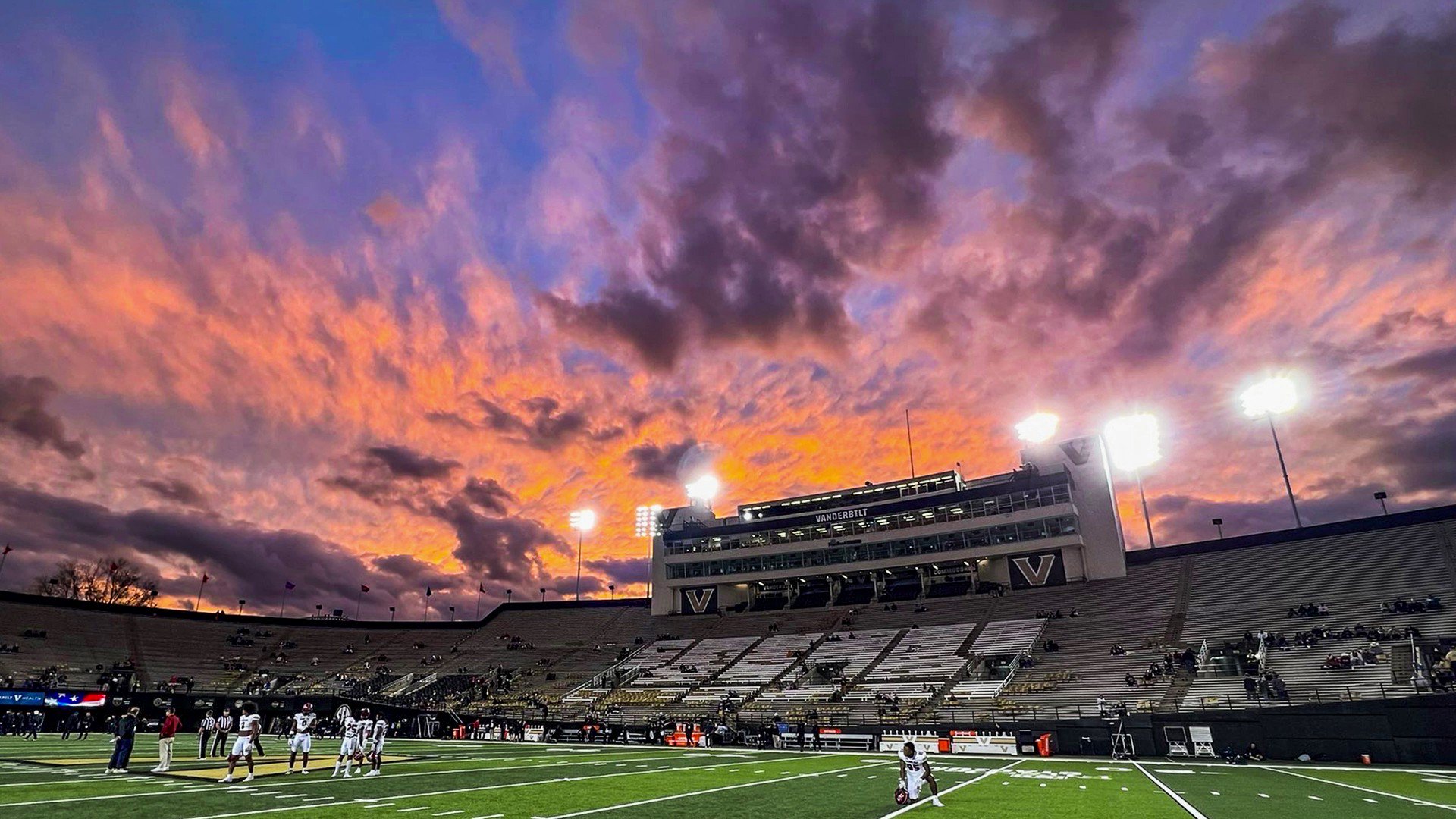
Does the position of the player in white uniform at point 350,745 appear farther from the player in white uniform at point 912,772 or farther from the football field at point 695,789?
the player in white uniform at point 912,772

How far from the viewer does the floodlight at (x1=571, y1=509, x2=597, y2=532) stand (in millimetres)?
86500

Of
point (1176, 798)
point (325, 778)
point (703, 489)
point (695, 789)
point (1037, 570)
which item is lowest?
point (1176, 798)

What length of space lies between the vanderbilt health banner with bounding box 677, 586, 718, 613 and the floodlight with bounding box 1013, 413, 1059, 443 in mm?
35614

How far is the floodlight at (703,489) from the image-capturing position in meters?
85.5

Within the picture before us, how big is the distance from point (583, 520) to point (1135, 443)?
2320 inches

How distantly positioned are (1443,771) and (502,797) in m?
33.2

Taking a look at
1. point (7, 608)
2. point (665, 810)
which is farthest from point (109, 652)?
point (665, 810)

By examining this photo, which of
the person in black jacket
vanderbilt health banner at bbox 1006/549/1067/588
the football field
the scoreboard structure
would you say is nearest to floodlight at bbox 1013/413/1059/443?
the scoreboard structure

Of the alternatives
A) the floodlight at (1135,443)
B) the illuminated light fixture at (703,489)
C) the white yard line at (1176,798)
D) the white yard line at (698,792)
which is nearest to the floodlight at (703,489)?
the illuminated light fixture at (703,489)

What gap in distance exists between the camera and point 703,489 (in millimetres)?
85562

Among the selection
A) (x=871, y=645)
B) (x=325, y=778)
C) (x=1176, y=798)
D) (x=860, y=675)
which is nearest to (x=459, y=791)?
(x=325, y=778)

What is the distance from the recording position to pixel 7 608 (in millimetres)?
67688

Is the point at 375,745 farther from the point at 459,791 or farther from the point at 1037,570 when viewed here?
the point at 1037,570

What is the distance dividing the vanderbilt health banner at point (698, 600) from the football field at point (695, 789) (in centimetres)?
4888
